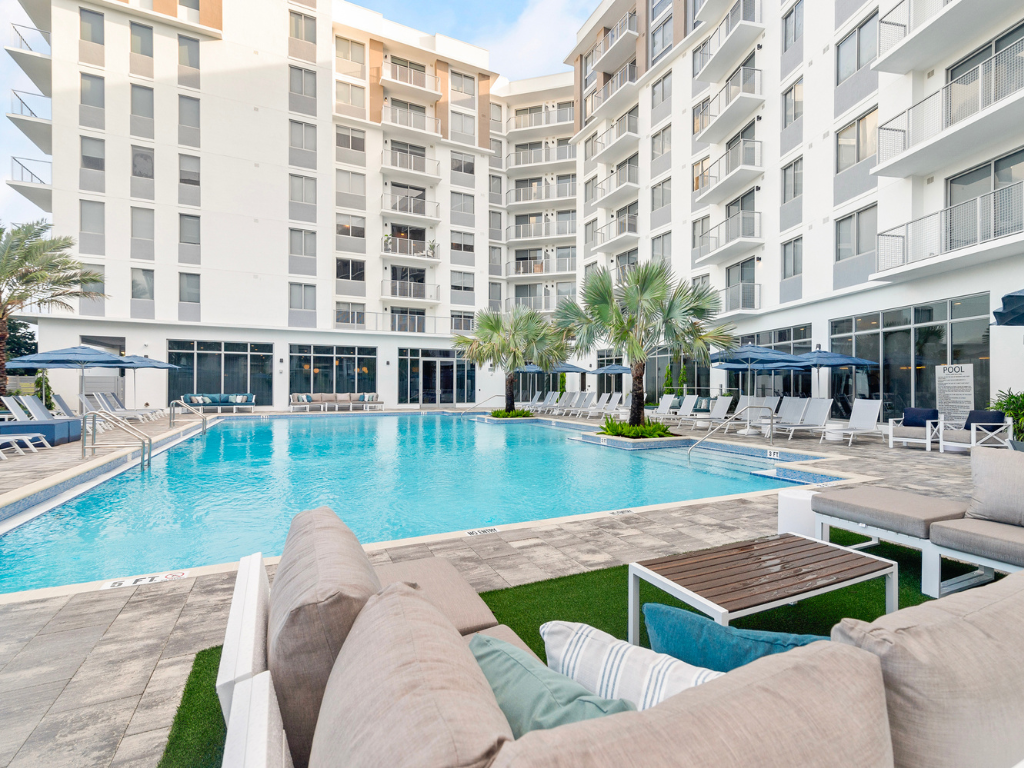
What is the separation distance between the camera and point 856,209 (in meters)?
13.7

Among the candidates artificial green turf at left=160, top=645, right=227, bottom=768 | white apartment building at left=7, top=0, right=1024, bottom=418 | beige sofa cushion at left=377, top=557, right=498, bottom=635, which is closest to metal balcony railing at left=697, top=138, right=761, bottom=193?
white apartment building at left=7, top=0, right=1024, bottom=418

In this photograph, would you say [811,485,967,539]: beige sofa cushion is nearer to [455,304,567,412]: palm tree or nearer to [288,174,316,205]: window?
[455,304,567,412]: palm tree

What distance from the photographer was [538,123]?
102ft

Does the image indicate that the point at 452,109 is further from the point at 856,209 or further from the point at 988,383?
the point at 988,383

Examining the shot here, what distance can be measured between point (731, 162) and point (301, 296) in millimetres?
18130

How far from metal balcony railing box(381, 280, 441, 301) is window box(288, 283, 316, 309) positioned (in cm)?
344

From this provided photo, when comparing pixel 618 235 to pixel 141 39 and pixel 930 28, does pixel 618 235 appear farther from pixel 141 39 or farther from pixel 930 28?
pixel 141 39

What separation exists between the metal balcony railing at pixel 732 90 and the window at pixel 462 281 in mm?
13328

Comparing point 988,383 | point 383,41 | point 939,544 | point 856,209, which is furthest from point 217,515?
point 383,41

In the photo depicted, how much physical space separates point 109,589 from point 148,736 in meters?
2.02

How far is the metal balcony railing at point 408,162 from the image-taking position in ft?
85.0

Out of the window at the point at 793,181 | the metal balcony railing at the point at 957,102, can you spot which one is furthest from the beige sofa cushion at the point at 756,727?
the window at the point at 793,181

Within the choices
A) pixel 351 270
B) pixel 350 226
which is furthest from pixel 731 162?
pixel 351 270

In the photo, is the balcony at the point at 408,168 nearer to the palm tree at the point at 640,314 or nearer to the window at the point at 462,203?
the window at the point at 462,203
